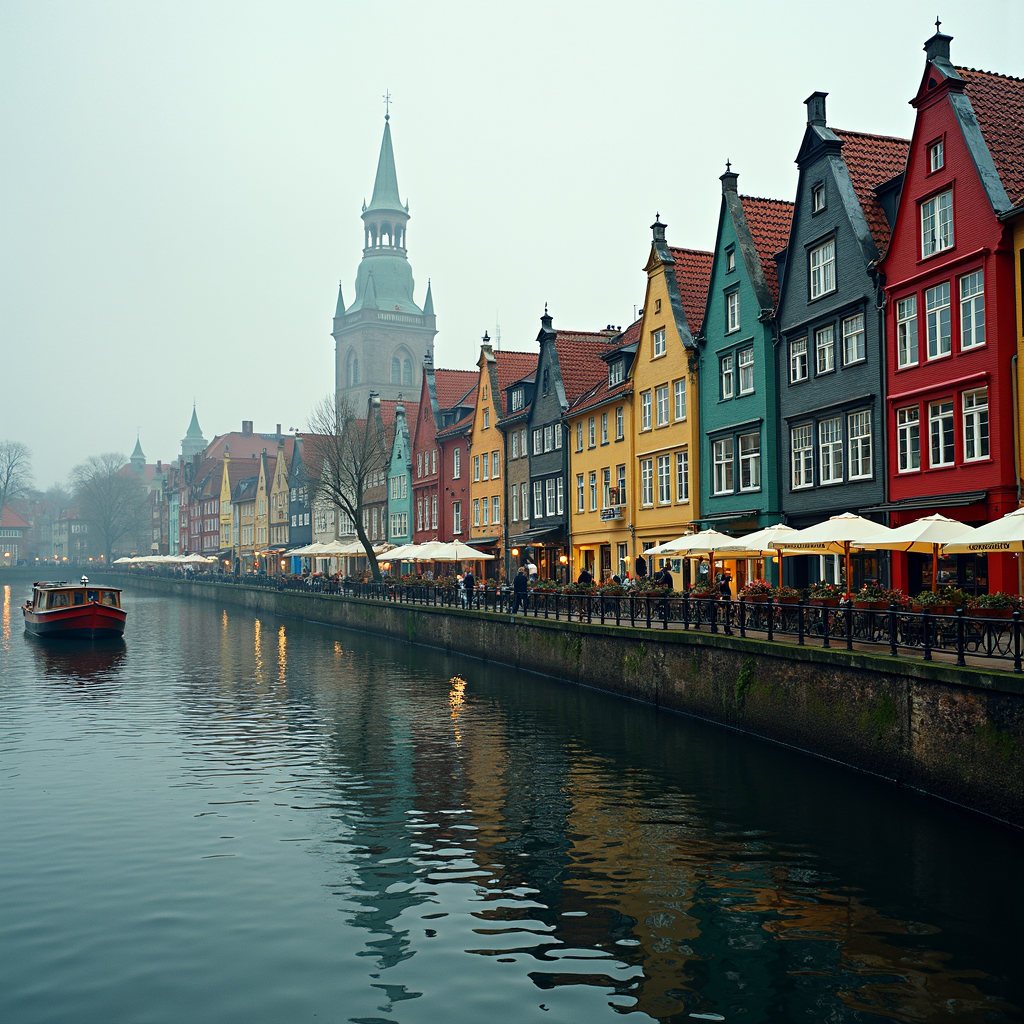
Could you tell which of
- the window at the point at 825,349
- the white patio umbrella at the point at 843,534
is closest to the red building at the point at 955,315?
the window at the point at 825,349

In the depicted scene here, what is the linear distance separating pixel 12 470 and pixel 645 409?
13416 cm

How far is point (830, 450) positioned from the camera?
33.4 metres

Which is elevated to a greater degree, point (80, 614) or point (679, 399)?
point (679, 399)

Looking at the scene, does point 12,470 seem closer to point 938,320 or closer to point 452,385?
point 452,385

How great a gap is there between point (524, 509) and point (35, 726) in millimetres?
35555

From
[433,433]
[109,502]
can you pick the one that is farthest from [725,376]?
[109,502]

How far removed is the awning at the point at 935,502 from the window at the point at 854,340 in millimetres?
5040

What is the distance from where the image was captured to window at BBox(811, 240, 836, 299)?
3331 centimetres

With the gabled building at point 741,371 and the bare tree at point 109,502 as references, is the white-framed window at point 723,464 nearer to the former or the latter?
the gabled building at point 741,371

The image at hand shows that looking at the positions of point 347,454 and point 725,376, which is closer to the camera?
point 725,376

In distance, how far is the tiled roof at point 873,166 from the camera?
107 feet

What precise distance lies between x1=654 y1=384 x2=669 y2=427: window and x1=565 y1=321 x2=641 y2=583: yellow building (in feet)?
6.95

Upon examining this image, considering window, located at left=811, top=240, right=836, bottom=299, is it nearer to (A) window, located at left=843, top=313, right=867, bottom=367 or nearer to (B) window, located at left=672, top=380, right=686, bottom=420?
(A) window, located at left=843, top=313, right=867, bottom=367

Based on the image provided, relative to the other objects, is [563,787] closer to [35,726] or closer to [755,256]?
[35,726]
